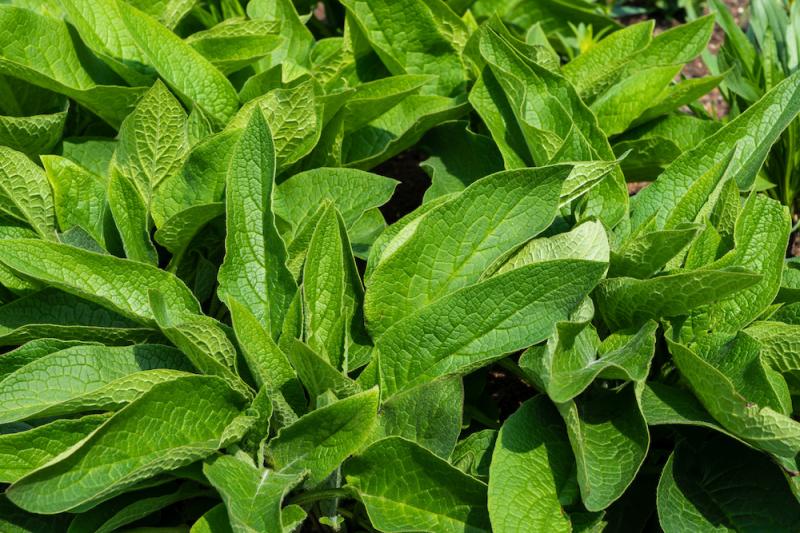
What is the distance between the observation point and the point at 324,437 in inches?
70.0

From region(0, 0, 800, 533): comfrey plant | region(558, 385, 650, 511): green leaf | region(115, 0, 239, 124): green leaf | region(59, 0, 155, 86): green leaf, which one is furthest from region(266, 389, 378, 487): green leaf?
region(59, 0, 155, 86): green leaf

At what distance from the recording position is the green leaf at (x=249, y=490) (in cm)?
159

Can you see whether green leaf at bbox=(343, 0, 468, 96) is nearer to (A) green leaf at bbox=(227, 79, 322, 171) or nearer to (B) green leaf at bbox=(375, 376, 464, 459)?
(A) green leaf at bbox=(227, 79, 322, 171)

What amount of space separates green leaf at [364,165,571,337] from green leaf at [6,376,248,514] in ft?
1.27

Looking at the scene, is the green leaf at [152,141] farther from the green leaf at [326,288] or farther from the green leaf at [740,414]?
the green leaf at [740,414]

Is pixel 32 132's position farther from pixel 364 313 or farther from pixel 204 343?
pixel 364 313

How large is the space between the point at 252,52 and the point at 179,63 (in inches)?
8.5

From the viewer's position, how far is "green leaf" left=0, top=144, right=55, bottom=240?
2.13 m

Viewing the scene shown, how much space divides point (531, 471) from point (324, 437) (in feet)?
1.31

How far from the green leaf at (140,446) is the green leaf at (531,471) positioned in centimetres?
50

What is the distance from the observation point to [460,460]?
1.91 meters

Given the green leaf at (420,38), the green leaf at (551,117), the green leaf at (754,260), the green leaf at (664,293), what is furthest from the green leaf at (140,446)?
the green leaf at (420,38)

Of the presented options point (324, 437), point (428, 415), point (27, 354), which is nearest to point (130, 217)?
point (27, 354)

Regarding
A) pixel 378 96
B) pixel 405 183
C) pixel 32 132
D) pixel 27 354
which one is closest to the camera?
pixel 27 354
